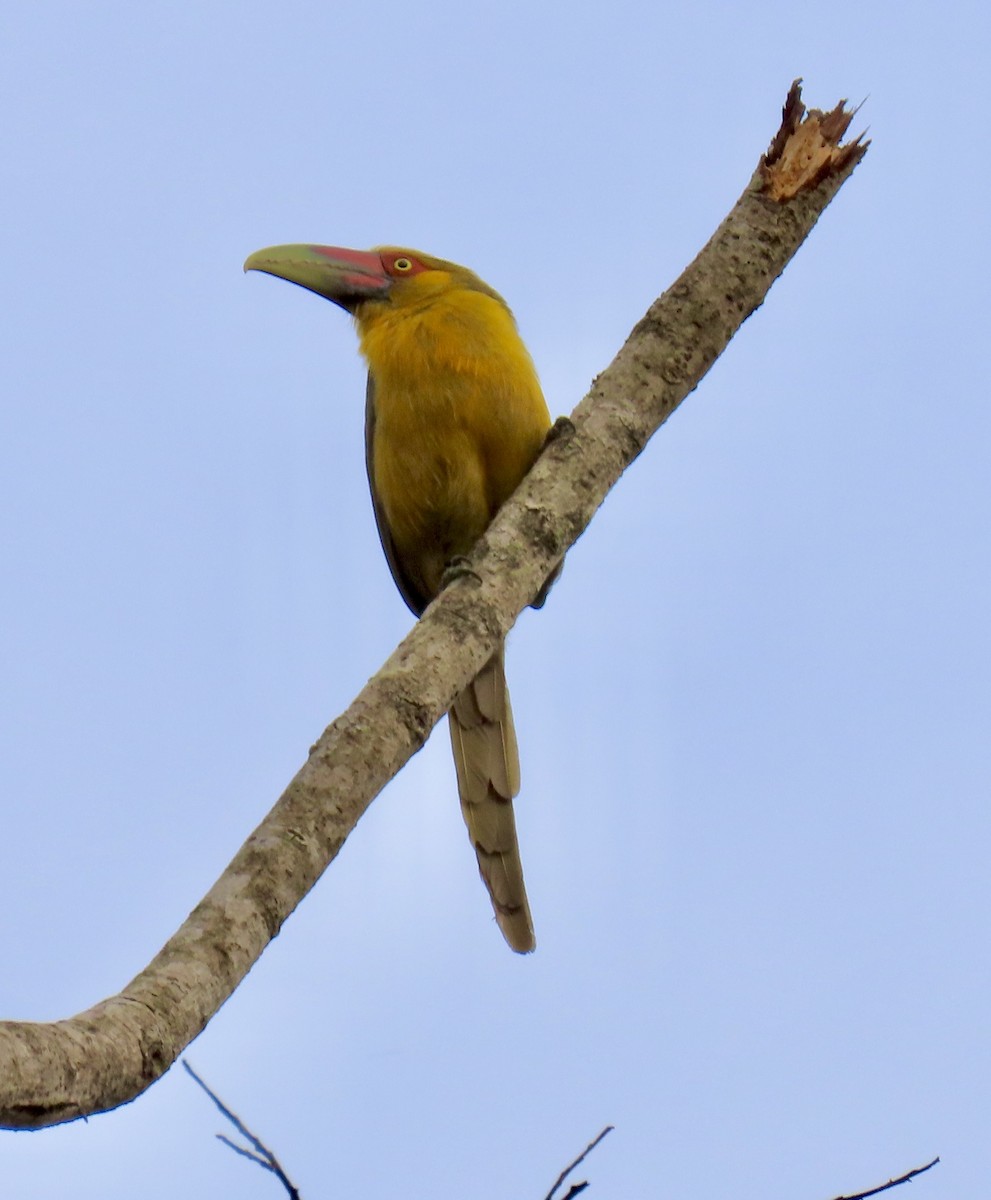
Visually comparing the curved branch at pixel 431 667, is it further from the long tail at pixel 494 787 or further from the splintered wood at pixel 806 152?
the long tail at pixel 494 787

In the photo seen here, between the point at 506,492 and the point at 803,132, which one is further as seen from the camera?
the point at 506,492

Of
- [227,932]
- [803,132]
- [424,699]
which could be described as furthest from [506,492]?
[227,932]

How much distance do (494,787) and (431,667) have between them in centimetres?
203

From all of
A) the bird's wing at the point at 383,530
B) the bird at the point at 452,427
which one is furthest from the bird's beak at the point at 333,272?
the bird's wing at the point at 383,530

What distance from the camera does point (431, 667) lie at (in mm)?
3680

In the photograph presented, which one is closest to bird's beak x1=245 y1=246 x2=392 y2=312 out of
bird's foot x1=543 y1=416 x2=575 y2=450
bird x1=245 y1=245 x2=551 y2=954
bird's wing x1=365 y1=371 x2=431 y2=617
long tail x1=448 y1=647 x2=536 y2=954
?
bird x1=245 y1=245 x2=551 y2=954

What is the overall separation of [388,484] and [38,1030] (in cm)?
407

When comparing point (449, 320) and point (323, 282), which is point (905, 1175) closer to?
point (449, 320)

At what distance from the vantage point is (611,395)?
4.73 meters

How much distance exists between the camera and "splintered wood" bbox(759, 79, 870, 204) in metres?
4.93

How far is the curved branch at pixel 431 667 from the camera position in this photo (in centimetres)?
233

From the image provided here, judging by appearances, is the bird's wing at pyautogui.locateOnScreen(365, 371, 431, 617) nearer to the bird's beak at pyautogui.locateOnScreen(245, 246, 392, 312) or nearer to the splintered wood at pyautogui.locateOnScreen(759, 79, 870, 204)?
the bird's beak at pyautogui.locateOnScreen(245, 246, 392, 312)

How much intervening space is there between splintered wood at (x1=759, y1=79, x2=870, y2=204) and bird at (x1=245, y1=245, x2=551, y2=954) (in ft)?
4.61

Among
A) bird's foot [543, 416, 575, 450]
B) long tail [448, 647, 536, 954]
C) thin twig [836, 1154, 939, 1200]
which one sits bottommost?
thin twig [836, 1154, 939, 1200]
